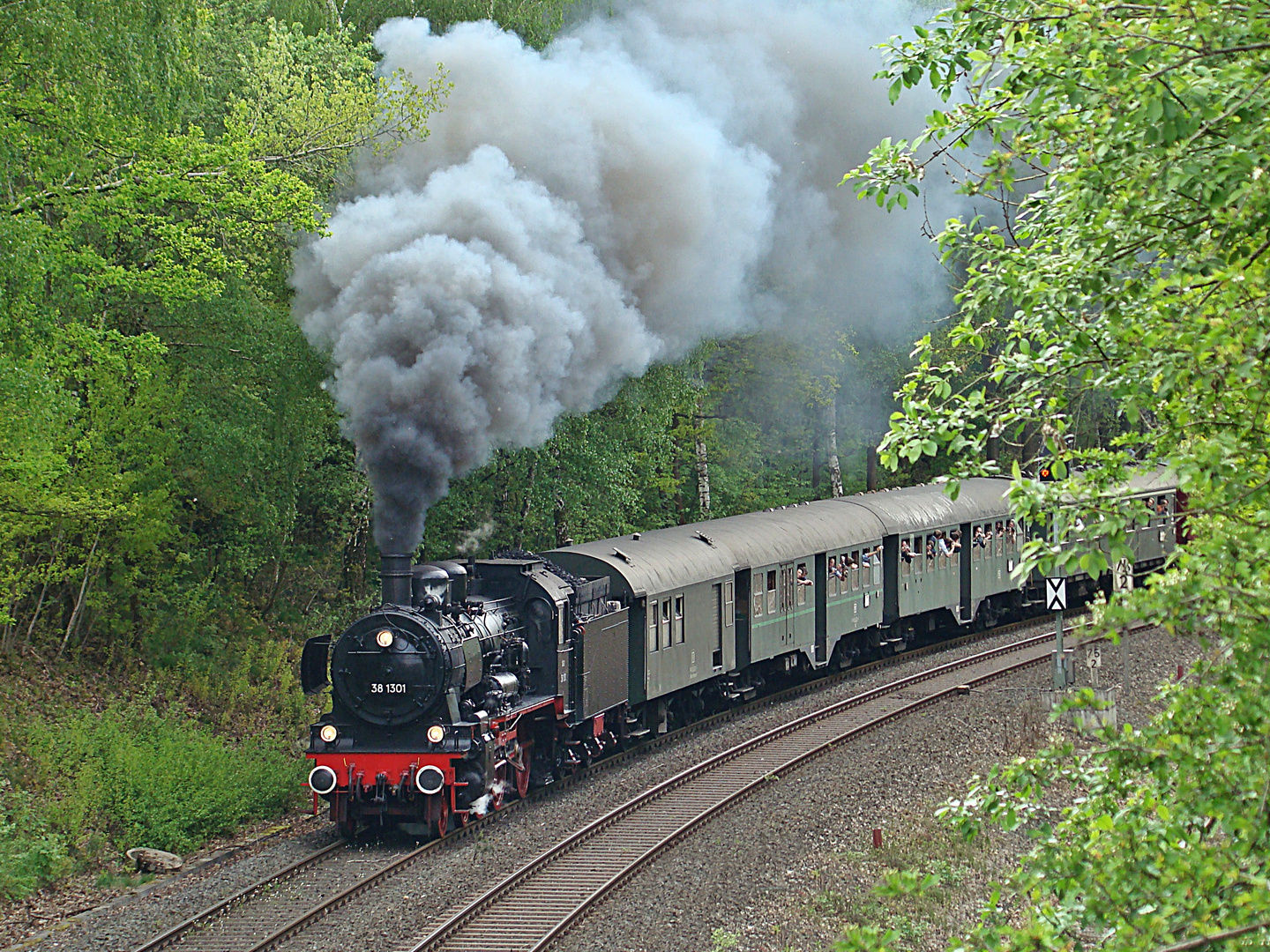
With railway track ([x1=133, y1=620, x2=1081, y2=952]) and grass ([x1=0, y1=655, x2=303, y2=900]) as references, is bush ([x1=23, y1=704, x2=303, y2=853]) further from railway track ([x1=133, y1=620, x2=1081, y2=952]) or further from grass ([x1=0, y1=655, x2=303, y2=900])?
railway track ([x1=133, y1=620, x2=1081, y2=952])

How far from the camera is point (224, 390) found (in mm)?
16438

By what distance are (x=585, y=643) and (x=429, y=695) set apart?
222cm

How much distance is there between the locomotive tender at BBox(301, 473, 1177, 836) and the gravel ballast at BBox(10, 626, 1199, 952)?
62 centimetres

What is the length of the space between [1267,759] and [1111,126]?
2079 millimetres

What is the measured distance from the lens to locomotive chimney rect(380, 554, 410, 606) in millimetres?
11297

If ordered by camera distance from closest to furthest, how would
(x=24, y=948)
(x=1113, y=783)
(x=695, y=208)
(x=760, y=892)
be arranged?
(x=1113, y=783) → (x=24, y=948) → (x=760, y=892) → (x=695, y=208)

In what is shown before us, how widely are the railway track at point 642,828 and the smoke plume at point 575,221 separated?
3.20m

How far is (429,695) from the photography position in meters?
11.1

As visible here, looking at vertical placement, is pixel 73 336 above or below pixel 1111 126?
above

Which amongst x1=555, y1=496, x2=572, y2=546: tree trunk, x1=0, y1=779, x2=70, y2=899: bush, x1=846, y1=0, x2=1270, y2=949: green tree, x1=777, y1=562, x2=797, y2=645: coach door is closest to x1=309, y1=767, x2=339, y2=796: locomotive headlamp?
x1=0, y1=779, x2=70, y2=899: bush

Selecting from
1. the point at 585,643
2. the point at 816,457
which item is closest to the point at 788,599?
the point at 585,643

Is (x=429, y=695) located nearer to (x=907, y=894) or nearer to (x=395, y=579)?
(x=395, y=579)

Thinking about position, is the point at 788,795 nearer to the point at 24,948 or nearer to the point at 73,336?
the point at 24,948

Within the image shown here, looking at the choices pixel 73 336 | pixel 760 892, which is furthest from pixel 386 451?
pixel 760 892
